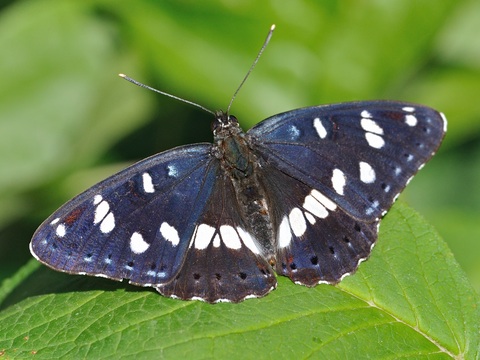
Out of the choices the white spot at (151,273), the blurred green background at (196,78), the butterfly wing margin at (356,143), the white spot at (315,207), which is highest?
the blurred green background at (196,78)

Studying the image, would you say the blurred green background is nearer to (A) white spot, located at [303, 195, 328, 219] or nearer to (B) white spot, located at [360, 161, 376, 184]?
(B) white spot, located at [360, 161, 376, 184]

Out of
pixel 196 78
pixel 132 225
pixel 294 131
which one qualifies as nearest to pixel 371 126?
pixel 294 131

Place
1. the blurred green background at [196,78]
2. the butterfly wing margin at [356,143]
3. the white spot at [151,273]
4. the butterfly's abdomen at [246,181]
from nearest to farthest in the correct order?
the white spot at [151,273], the butterfly's abdomen at [246,181], the butterfly wing margin at [356,143], the blurred green background at [196,78]

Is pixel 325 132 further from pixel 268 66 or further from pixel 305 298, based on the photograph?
pixel 268 66

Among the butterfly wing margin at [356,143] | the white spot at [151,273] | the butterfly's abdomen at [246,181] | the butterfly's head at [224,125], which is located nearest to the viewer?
the white spot at [151,273]

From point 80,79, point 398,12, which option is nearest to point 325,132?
point 398,12

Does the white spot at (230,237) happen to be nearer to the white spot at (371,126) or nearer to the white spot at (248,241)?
the white spot at (248,241)

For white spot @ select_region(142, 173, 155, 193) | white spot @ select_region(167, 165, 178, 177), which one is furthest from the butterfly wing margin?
white spot @ select_region(142, 173, 155, 193)

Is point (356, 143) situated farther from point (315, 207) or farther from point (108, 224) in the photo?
point (108, 224)

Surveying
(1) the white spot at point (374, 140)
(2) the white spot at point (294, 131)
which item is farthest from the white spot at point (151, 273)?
(1) the white spot at point (374, 140)
